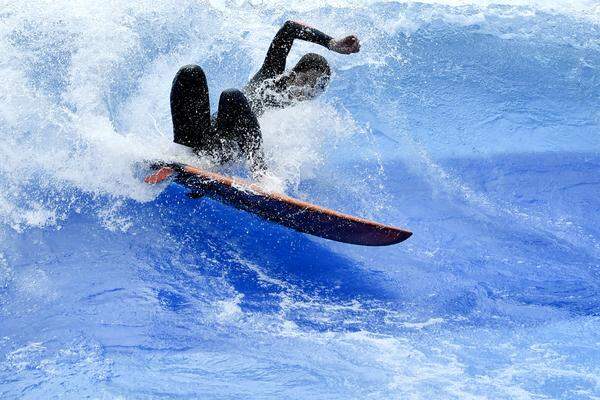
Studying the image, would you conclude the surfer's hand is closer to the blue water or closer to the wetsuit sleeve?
the wetsuit sleeve

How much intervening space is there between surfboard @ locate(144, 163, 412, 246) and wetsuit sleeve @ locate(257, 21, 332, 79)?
47.4 inches

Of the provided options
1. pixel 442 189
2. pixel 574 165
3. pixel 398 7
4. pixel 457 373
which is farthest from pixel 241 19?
pixel 457 373

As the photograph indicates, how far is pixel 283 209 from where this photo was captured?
4.36m

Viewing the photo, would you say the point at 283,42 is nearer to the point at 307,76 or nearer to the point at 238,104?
the point at 307,76

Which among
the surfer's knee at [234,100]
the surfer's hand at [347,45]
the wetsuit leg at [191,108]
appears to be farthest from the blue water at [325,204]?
the surfer's hand at [347,45]

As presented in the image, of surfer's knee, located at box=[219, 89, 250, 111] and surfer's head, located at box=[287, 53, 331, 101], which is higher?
surfer's head, located at box=[287, 53, 331, 101]

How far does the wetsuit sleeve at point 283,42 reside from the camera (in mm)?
5152

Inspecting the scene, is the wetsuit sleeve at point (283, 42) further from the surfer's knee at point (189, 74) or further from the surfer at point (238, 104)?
the surfer's knee at point (189, 74)

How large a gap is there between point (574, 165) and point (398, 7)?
11.2 ft

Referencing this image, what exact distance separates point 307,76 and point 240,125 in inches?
40.3

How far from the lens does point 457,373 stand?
11.6ft

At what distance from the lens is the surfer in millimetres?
4426

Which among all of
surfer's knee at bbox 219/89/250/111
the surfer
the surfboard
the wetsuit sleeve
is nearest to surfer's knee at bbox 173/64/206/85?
the surfer

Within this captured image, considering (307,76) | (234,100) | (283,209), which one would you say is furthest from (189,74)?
(307,76)
